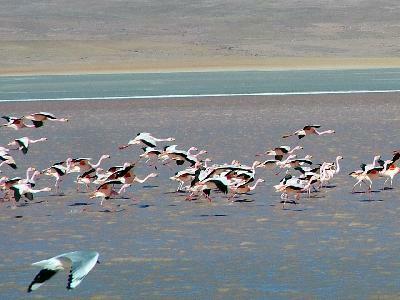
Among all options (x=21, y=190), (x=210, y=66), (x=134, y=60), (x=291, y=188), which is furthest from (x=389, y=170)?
(x=134, y=60)

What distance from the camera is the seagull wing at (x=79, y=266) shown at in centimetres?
816

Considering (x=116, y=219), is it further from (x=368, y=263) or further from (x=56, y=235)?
(x=368, y=263)

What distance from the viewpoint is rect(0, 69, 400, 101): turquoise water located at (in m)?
36.8

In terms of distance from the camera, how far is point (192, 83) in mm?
42094

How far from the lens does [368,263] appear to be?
10.7 metres

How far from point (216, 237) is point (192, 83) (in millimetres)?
29938

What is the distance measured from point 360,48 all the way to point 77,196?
6224 cm

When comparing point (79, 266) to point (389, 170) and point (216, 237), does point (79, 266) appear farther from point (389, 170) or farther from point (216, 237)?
point (389, 170)

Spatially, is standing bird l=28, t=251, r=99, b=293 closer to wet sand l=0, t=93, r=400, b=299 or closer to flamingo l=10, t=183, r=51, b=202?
wet sand l=0, t=93, r=400, b=299

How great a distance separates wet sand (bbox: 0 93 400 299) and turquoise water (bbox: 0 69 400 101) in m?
14.5

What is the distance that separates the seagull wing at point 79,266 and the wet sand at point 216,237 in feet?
3.68

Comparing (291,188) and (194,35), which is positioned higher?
(194,35)

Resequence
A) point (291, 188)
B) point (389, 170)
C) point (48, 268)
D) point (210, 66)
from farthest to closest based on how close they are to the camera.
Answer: point (210, 66) < point (389, 170) < point (291, 188) < point (48, 268)

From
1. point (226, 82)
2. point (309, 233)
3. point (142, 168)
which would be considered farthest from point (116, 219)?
point (226, 82)
